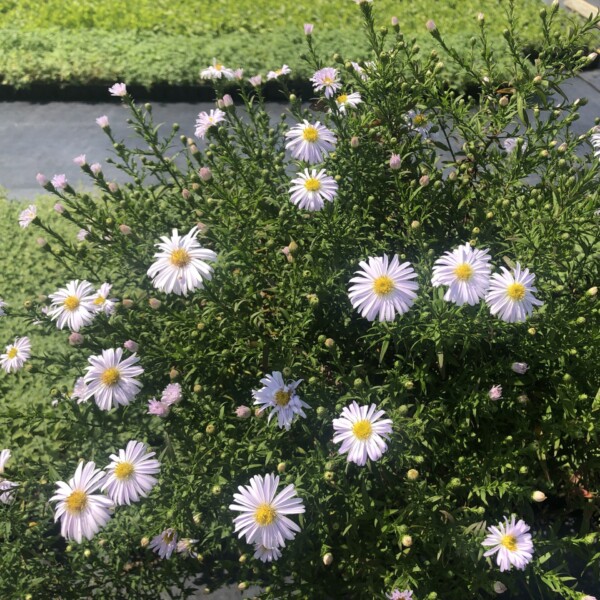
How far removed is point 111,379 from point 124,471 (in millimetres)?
310

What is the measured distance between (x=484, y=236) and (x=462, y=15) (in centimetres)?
494

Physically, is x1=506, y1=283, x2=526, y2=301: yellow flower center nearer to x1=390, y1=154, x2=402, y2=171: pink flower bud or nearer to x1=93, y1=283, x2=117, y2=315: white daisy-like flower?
x1=390, y1=154, x2=402, y2=171: pink flower bud

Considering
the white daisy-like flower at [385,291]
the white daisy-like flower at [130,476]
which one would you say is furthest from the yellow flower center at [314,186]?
the white daisy-like flower at [130,476]

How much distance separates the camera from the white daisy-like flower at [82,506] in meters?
1.73

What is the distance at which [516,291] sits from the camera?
1.76 m

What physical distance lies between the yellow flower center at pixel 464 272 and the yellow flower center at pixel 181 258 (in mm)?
870

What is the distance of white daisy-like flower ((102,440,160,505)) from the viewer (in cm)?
177

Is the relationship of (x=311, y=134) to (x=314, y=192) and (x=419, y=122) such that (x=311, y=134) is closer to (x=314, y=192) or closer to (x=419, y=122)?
(x=314, y=192)

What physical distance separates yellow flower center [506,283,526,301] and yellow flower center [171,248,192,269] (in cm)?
103

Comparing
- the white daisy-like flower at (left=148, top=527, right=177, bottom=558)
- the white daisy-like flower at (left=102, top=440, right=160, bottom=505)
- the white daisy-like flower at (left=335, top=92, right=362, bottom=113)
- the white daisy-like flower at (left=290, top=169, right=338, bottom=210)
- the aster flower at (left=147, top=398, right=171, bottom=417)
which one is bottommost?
the white daisy-like flower at (left=148, top=527, right=177, bottom=558)

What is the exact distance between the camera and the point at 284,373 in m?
1.96

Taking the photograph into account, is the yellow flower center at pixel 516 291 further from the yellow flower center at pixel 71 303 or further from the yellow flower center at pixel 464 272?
the yellow flower center at pixel 71 303

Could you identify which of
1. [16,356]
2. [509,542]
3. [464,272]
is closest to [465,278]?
[464,272]

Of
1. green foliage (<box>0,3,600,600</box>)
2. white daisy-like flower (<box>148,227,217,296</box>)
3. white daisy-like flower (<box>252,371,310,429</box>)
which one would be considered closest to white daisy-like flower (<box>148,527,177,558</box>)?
green foliage (<box>0,3,600,600</box>)
